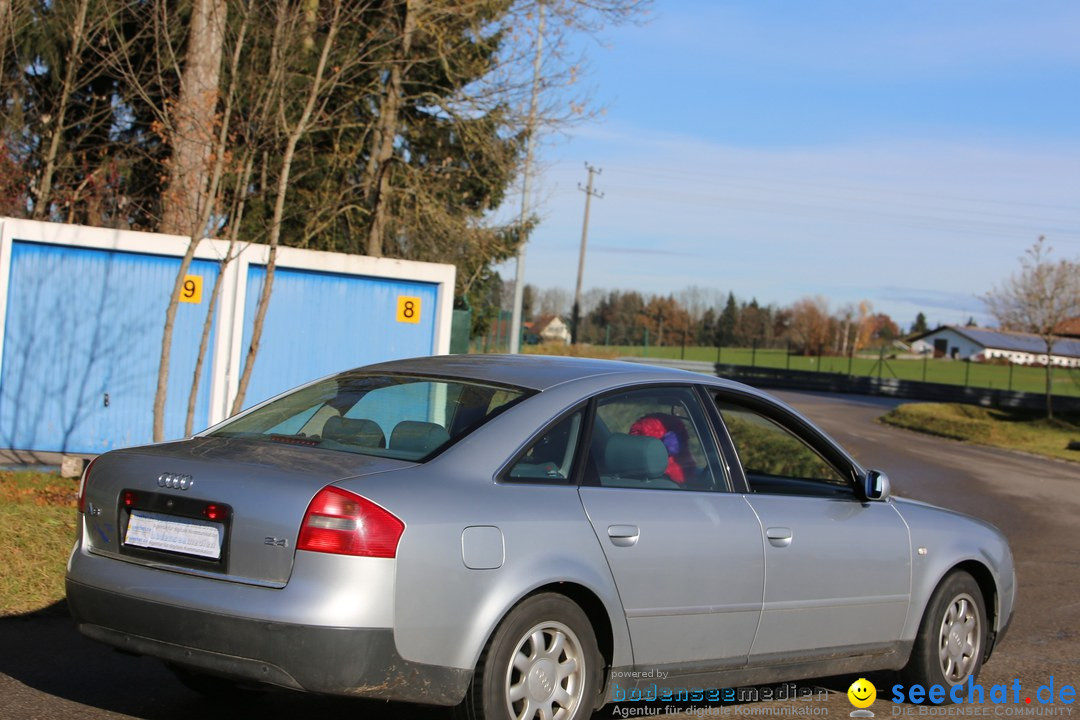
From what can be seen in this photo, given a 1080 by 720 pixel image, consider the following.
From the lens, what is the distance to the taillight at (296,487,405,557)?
13.3 feet

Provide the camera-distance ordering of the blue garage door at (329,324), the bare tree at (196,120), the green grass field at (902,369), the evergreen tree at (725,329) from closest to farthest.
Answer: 1. the bare tree at (196,120)
2. the blue garage door at (329,324)
3. the green grass field at (902,369)
4. the evergreen tree at (725,329)

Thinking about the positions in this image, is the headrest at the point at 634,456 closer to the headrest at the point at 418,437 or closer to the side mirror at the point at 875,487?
the headrest at the point at 418,437

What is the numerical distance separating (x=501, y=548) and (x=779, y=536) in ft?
5.01

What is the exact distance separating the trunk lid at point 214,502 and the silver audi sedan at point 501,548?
11 millimetres

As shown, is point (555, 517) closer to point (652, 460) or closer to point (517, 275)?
point (652, 460)

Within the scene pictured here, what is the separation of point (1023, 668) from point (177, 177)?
9.19 metres

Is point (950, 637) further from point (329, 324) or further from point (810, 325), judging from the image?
point (810, 325)

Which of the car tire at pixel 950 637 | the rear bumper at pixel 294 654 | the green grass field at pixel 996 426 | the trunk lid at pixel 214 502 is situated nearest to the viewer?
the rear bumper at pixel 294 654

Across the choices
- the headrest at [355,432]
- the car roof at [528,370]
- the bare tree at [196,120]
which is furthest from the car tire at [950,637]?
the bare tree at [196,120]

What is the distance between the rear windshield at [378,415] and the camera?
4.68 meters

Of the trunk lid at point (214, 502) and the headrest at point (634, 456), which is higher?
the headrest at point (634, 456)

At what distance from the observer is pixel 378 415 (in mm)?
5016

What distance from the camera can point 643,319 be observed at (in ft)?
317

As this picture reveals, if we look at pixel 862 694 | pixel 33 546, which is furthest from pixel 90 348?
pixel 862 694
